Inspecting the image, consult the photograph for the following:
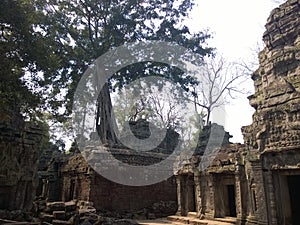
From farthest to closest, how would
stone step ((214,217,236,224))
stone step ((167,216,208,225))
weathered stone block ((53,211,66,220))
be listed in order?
stone step ((167,216,208,225)) → stone step ((214,217,236,224)) → weathered stone block ((53,211,66,220))

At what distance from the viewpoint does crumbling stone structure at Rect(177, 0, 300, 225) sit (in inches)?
297

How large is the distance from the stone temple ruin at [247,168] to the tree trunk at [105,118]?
4.69 meters

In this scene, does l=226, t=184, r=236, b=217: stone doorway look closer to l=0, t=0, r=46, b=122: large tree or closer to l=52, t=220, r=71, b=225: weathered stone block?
l=52, t=220, r=71, b=225: weathered stone block

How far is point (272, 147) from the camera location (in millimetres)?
7777

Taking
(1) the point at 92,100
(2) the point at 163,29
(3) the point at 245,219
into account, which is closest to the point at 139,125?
(1) the point at 92,100

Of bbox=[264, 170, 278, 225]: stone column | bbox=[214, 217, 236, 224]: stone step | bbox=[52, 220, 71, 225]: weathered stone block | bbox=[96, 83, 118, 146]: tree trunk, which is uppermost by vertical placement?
bbox=[96, 83, 118, 146]: tree trunk

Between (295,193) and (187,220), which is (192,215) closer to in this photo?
(187,220)

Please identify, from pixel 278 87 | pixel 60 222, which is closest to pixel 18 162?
pixel 60 222

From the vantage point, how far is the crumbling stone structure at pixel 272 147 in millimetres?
7547

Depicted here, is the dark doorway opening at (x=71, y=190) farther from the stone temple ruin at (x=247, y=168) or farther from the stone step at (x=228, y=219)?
the stone step at (x=228, y=219)

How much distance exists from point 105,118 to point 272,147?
13289 mm

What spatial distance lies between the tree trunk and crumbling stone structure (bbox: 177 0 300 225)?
31.0 ft

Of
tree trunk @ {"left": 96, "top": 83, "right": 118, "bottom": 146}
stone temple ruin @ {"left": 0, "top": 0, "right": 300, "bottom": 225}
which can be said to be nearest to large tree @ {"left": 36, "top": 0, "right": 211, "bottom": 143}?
tree trunk @ {"left": 96, "top": 83, "right": 118, "bottom": 146}

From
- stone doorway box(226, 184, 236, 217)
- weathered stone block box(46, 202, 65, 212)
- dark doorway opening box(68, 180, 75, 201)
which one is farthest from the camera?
dark doorway opening box(68, 180, 75, 201)
